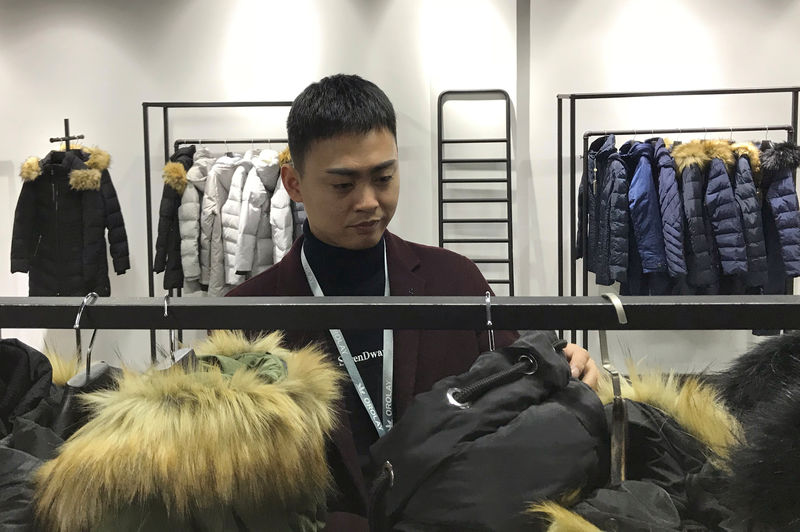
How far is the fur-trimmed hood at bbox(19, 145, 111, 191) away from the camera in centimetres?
387

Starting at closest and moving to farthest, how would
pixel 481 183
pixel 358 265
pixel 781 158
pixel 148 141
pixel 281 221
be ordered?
pixel 358 265 → pixel 781 158 → pixel 281 221 → pixel 148 141 → pixel 481 183

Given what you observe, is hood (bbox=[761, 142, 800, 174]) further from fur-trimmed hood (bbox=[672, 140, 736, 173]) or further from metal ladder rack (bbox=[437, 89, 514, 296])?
metal ladder rack (bbox=[437, 89, 514, 296])

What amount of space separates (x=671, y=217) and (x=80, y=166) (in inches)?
138

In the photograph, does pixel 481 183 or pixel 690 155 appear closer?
pixel 690 155

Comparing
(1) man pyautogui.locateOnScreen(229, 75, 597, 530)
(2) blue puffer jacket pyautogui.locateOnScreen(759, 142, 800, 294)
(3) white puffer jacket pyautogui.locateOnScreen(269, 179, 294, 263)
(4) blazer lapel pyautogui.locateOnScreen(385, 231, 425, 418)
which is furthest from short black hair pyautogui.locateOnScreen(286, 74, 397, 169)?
(2) blue puffer jacket pyautogui.locateOnScreen(759, 142, 800, 294)

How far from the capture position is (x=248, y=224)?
3707 millimetres

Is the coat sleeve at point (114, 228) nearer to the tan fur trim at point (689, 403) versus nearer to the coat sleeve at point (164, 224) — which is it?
the coat sleeve at point (164, 224)

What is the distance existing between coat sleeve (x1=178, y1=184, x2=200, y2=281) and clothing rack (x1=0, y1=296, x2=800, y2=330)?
307cm

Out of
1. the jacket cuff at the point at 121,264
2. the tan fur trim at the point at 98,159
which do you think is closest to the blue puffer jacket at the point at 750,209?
the jacket cuff at the point at 121,264

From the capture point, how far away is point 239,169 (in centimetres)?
377

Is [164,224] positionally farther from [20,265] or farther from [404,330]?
[404,330]

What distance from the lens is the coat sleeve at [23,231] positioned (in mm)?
3902

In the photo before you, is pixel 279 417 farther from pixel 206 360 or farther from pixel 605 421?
pixel 605 421

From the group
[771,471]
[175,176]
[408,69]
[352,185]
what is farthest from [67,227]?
[771,471]
